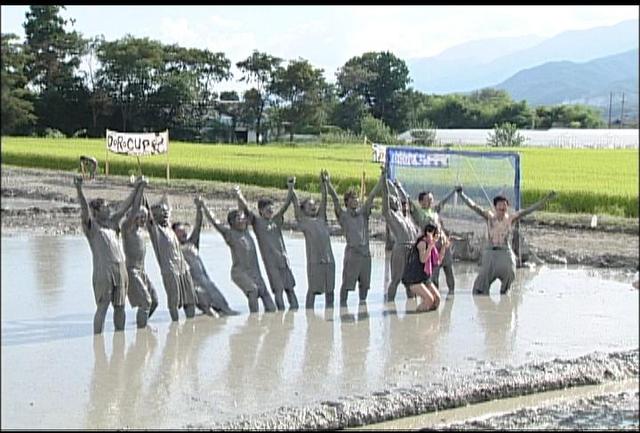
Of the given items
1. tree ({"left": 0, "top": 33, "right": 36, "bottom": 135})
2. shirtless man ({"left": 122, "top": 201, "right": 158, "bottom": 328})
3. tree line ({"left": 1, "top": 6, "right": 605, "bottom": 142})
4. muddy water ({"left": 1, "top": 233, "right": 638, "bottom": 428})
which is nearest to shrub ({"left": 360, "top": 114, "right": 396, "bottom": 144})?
Answer: tree line ({"left": 1, "top": 6, "right": 605, "bottom": 142})

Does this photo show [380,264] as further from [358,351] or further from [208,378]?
[208,378]

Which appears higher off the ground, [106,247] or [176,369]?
[106,247]

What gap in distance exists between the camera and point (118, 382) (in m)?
7.54

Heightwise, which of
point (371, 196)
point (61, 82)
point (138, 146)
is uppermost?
point (61, 82)

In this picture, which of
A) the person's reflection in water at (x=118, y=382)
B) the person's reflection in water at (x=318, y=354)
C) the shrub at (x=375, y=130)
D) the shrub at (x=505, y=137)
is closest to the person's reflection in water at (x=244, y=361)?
the person's reflection in water at (x=318, y=354)

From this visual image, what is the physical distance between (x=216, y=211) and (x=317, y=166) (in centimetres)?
689

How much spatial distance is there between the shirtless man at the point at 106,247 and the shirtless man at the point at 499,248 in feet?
15.6

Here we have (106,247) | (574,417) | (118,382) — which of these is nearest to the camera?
(574,417)

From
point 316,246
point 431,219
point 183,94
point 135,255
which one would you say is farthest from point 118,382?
point 183,94

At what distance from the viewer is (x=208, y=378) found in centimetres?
771

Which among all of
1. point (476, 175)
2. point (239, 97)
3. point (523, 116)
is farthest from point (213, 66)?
point (523, 116)

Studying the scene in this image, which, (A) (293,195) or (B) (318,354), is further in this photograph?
(A) (293,195)

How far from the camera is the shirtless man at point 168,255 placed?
9.57m

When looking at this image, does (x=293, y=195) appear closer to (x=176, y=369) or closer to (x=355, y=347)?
(x=355, y=347)
